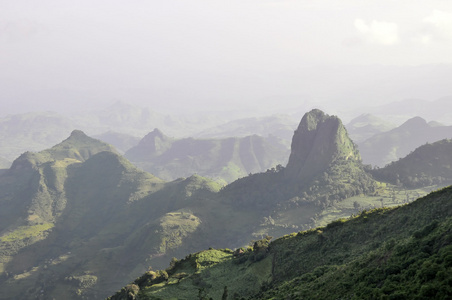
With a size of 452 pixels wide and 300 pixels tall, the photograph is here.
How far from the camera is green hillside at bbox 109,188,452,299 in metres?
25.1

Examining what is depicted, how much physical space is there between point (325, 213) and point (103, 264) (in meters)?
96.4

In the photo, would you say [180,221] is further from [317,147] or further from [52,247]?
[317,147]

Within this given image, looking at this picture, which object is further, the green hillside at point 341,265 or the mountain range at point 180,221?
the mountain range at point 180,221

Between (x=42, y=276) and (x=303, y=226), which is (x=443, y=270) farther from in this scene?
(x=42, y=276)

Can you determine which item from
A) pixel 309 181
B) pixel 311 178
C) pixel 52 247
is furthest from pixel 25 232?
pixel 311 178

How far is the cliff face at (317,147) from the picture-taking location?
179 metres

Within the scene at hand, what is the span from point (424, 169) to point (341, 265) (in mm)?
149644

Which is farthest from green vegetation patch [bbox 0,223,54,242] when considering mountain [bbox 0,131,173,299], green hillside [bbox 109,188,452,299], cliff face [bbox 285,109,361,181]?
cliff face [bbox 285,109,361,181]

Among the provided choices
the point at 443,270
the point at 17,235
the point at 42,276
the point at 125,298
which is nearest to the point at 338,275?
the point at 443,270

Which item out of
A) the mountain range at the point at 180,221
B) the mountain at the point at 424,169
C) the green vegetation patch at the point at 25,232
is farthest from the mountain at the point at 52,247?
the mountain at the point at 424,169

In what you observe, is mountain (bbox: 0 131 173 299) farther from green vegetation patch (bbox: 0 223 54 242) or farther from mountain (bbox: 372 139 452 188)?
mountain (bbox: 372 139 452 188)

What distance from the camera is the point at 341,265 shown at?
4125 centimetres

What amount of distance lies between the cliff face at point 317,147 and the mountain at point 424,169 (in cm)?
2279

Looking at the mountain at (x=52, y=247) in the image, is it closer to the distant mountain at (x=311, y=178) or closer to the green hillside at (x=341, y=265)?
the distant mountain at (x=311, y=178)
